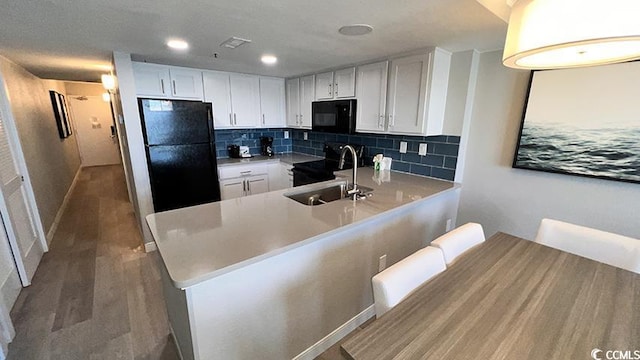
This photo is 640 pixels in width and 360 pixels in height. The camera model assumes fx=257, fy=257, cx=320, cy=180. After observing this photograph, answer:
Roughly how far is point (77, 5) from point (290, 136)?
3.12 m

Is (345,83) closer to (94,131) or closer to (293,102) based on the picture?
(293,102)

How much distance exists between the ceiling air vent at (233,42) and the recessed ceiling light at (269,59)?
1.40 feet

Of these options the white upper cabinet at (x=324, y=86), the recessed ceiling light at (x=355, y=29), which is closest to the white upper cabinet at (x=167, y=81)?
the white upper cabinet at (x=324, y=86)

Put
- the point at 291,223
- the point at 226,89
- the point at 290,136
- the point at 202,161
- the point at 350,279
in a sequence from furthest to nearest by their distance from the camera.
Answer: the point at 290,136, the point at 226,89, the point at 202,161, the point at 350,279, the point at 291,223

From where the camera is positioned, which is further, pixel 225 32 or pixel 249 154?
pixel 249 154

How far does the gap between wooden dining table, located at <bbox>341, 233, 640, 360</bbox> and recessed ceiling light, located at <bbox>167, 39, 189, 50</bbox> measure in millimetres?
2366

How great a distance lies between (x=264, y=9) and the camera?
144cm

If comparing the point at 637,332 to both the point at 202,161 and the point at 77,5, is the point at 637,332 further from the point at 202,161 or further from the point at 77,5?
the point at 202,161

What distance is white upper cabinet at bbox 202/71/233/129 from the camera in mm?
3244

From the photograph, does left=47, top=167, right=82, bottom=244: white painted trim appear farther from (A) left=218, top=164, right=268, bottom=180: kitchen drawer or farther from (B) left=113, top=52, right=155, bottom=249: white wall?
(A) left=218, top=164, right=268, bottom=180: kitchen drawer

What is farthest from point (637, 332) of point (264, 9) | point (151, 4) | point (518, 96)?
point (151, 4)

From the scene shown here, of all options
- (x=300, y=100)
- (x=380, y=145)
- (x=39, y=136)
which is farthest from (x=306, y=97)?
(x=39, y=136)

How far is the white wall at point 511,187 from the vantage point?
181cm

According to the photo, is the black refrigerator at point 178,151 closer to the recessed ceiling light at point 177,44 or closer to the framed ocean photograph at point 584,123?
the recessed ceiling light at point 177,44
